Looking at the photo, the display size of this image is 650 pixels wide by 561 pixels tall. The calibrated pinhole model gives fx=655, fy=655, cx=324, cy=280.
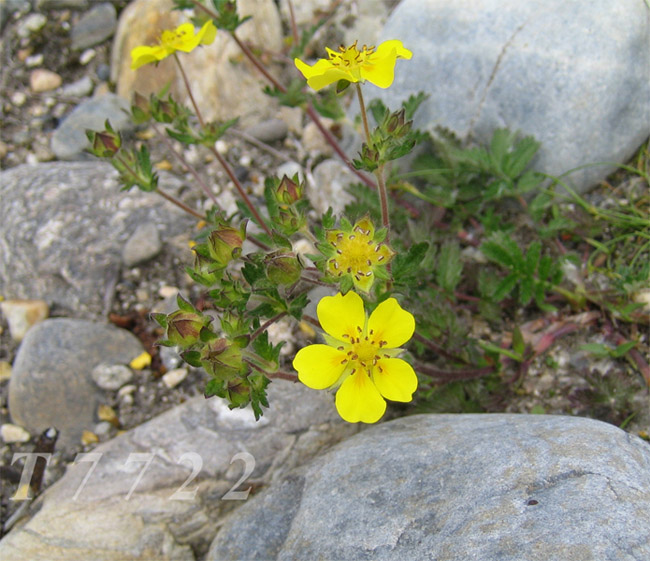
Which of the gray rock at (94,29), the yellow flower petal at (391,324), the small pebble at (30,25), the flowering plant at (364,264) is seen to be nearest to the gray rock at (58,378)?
the flowering plant at (364,264)

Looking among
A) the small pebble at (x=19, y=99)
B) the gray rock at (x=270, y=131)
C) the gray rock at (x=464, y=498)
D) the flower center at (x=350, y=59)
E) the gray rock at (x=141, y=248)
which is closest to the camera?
the gray rock at (x=464, y=498)

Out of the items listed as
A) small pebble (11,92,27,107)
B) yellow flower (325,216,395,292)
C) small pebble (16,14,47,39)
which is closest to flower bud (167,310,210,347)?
yellow flower (325,216,395,292)

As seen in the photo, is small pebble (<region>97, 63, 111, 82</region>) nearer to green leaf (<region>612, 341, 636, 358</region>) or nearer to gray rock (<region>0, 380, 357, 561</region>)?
gray rock (<region>0, 380, 357, 561</region>)

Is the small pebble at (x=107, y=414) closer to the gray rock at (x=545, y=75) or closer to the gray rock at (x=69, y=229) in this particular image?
the gray rock at (x=69, y=229)

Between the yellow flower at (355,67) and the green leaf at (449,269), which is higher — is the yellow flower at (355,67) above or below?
above

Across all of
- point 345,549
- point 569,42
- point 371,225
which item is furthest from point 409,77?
point 345,549

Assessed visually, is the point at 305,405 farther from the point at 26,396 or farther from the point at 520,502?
the point at 26,396

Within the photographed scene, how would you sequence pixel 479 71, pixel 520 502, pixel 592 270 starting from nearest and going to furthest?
pixel 520 502
pixel 592 270
pixel 479 71

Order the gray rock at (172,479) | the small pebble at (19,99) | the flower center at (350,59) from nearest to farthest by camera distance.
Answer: the flower center at (350,59), the gray rock at (172,479), the small pebble at (19,99)
